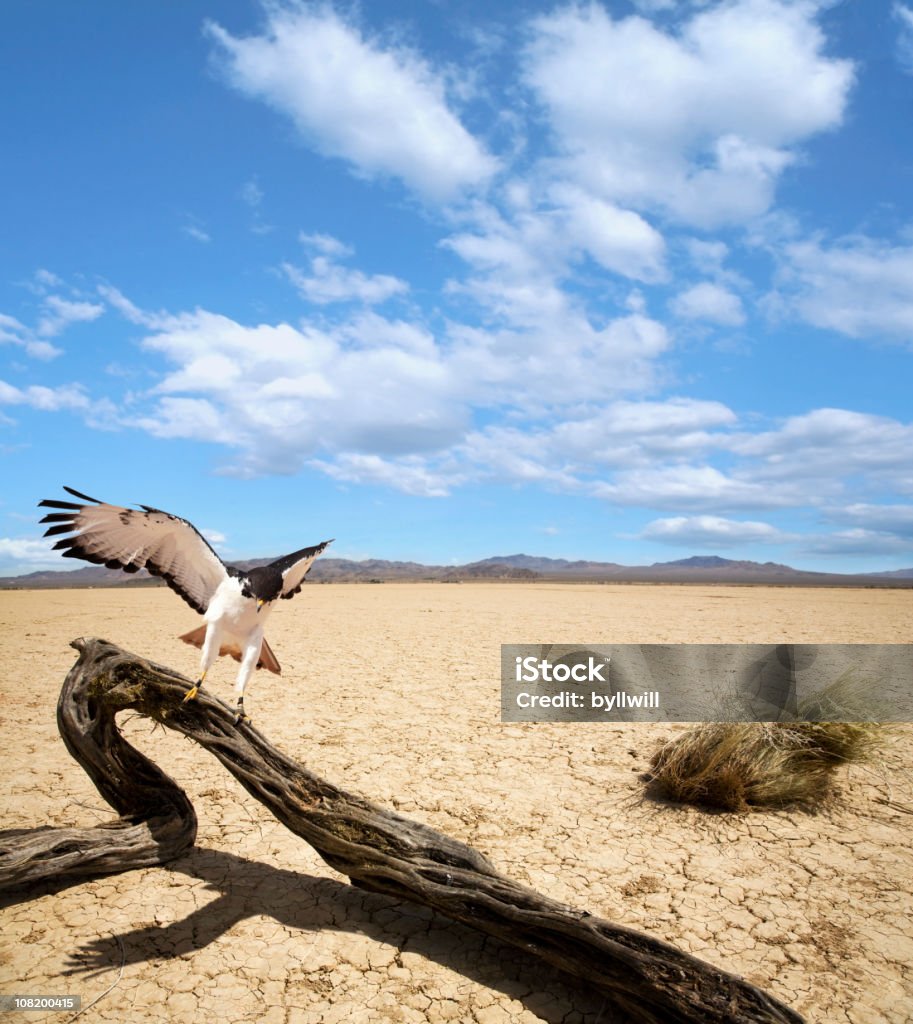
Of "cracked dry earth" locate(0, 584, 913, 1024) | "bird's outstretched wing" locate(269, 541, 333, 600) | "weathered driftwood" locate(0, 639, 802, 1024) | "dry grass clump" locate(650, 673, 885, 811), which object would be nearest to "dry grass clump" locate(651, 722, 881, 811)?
"dry grass clump" locate(650, 673, 885, 811)

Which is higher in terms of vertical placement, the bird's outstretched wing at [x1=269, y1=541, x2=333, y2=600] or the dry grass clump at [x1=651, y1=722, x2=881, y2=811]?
the bird's outstretched wing at [x1=269, y1=541, x2=333, y2=600]

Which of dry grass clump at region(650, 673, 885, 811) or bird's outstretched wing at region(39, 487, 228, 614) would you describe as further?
dry grass clump at region(650, 673, 885, 811)

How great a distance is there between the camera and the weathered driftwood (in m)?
3.12

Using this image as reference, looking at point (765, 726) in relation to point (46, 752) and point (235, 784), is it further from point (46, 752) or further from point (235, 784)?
point (46, 752)

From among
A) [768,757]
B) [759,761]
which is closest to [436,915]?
[759,761]

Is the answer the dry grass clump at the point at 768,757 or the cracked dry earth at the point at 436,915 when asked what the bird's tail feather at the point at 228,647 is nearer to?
the cracked dry earth at the point at 436,915

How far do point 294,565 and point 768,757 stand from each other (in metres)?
5.04

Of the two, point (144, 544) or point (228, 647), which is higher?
point (144, 544)

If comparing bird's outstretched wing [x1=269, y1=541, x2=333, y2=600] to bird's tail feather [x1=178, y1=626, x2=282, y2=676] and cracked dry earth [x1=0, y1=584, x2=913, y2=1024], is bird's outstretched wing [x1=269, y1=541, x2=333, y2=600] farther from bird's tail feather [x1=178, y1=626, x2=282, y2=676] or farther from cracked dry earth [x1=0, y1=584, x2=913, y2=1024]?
cracked dry earth [x1=0, y1=584, x2=913, y2=1024]

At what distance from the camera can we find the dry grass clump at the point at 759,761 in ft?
18.7

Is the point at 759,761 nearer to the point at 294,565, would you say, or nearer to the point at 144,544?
the point at 294,565

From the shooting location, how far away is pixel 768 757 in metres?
5.90

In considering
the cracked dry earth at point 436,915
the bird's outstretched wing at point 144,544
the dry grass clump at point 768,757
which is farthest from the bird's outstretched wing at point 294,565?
the dry grass clump at point 768,757

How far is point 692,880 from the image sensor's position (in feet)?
15.2
